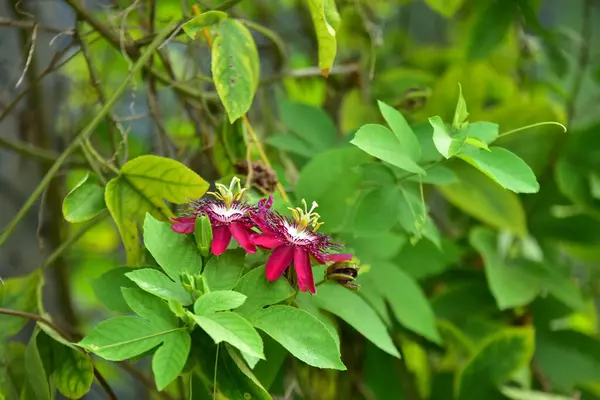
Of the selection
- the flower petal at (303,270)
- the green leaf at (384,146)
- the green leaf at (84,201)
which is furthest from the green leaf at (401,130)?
the green leaf at (84,201)

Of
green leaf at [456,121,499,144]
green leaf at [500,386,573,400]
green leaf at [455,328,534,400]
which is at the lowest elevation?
green leaf at [500,386,573,400]

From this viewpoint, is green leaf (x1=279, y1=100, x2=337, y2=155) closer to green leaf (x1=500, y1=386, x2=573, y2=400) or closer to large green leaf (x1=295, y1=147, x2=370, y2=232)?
large green leaf (x1=295, y1=147, x2=370, y2=232)

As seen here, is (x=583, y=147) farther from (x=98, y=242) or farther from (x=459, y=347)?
(x=98, y=242)

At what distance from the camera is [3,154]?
0.93 meters

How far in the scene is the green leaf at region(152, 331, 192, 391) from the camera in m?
0.38

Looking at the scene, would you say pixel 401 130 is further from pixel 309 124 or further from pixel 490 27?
pixel 490 27

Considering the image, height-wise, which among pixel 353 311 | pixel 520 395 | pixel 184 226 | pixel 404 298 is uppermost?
pixel 184 226

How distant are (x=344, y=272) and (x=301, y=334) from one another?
66 millimetres

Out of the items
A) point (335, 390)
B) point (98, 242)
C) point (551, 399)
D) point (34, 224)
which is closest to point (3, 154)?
point (34, 224)

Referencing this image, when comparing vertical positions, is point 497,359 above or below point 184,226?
below

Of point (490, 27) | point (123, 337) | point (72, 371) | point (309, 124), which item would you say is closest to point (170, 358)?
point (123, 337)

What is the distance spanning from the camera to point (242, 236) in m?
0.45

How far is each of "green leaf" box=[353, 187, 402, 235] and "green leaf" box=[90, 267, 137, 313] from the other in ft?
0.60

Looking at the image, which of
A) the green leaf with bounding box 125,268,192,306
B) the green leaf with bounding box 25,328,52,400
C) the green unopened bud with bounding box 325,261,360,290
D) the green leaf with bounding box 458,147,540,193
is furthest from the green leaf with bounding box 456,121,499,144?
the green leaf with bounding box 25,328,52,400
